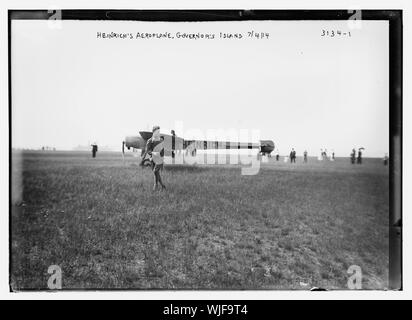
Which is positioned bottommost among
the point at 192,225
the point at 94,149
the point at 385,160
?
the point at 192,225

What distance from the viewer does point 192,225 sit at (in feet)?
11.1

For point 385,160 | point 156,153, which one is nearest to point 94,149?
point 156,153

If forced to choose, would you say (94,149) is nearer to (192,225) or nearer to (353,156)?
(192,225)

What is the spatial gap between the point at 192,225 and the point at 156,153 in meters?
1.07

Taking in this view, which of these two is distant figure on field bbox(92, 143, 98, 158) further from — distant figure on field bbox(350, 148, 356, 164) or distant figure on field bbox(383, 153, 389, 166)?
distant figure on field bbox(383, 153, 389, 166)

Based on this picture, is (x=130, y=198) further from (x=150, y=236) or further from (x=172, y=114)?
(x=172, y=114)

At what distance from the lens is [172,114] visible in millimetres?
3395

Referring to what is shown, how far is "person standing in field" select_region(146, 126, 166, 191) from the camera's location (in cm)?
341

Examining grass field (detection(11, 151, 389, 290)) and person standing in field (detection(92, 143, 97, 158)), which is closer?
grass field (detection(11, 151, 389, 290))

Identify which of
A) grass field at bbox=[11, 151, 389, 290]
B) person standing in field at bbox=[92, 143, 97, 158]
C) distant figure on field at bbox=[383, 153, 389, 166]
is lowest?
grass field at bbox=[11, 151, 389, 290]

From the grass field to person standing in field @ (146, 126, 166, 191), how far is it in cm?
9

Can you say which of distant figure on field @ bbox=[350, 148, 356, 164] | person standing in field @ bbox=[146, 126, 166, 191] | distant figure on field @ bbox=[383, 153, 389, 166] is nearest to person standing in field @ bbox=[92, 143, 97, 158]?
person standing in field @ bbox=[146, 126, 166, 191]

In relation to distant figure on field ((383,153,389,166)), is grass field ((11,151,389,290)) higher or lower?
lower
